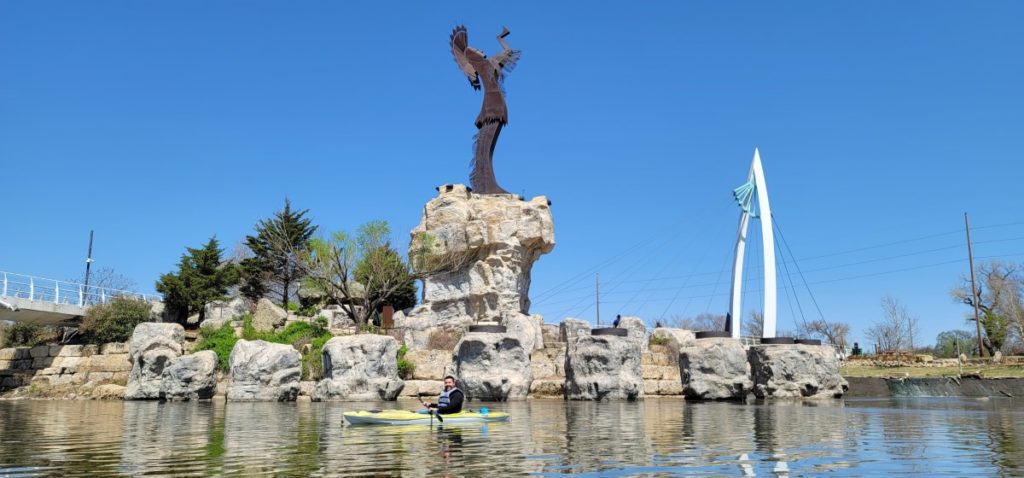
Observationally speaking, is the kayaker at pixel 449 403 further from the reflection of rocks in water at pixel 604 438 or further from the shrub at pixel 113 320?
the shrub at pixel 113 320

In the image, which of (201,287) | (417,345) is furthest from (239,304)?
(417,345)

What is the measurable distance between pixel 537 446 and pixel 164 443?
552cm

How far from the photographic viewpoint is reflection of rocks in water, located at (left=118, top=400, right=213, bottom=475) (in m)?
8.50

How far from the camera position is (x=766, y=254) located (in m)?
41.0

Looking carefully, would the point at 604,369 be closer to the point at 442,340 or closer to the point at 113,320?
the point at 442,340

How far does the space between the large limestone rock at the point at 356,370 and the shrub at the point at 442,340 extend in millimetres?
7578

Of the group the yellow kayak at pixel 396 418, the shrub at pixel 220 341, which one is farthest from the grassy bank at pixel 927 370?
the yellow kayak at pixel 396 418

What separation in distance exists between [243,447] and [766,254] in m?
35.1

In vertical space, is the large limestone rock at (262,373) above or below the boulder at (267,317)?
below

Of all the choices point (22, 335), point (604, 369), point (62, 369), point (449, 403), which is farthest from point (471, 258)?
point (449, 403)

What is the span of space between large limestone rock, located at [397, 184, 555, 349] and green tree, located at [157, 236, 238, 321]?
33.2 feet

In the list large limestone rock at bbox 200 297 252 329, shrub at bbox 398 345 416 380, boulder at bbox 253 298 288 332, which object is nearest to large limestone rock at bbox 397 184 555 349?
boulder at bbox 253 298 288 332

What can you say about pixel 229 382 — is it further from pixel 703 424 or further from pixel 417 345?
pixel 703 424

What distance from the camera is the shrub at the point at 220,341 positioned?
1157 inches
